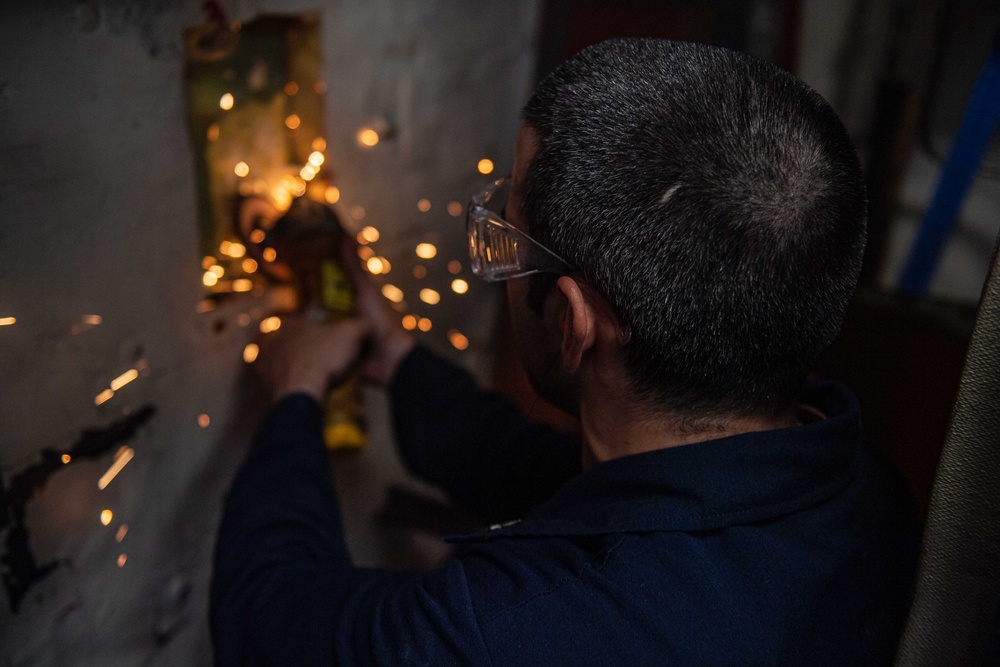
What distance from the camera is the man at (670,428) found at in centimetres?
73

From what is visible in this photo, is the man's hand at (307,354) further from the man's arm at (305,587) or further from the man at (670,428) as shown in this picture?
the man at (670,428)

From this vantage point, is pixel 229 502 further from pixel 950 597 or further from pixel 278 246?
pixel 950 597

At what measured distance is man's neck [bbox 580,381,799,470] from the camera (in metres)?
0.85

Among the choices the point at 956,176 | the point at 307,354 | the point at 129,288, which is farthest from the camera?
the point at 956,176

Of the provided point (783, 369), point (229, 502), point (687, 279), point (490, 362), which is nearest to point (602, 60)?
point (687, 279)

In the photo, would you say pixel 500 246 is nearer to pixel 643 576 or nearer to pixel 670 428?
pixel 670 428

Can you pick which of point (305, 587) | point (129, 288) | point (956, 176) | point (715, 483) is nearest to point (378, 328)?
point (129, 288)

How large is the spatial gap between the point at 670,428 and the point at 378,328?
2.03 feet

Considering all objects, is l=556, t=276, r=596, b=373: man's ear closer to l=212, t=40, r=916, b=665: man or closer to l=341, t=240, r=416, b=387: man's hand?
l=212, t=40, r=916, b=665: man

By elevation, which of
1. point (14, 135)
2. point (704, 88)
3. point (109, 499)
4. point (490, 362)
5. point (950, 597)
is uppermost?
point (704, 88)

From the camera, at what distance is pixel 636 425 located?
87 centimetres

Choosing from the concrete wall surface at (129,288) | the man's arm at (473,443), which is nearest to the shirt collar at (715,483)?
the man's arm at (473,443)

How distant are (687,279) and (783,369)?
0.16 meters

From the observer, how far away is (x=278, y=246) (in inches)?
46.0
